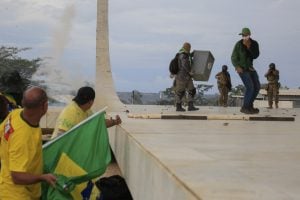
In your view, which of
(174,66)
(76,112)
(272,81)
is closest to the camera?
(76,112)

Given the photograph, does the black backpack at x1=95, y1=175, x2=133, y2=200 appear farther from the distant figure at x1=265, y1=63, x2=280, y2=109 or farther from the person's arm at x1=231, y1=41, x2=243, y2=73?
the distant figure at x1=265, y1=63, x2=280, y2=109

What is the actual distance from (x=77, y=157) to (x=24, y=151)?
1.06 m

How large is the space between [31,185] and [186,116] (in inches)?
268

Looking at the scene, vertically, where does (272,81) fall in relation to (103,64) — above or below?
below

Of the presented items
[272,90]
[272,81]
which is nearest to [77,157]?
[272,81]

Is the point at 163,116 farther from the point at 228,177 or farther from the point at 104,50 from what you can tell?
the point at 104,50

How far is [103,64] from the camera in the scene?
2722 centimetres

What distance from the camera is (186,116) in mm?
11180

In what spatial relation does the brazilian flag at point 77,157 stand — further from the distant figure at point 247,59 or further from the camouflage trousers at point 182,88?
the camouflage trousers at point 182,88

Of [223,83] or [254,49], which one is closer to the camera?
[254,49]

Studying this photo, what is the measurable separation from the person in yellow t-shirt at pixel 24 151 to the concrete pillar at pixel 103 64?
21414mm

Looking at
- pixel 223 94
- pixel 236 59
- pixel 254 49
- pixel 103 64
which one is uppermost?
pixel 103 64

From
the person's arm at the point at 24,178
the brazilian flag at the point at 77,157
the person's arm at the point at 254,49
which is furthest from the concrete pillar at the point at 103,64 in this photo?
the person's arm at the point at 24,178

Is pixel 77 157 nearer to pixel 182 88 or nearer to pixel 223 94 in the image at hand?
pixel 182 88
